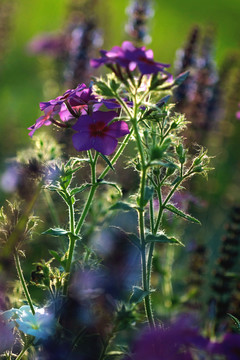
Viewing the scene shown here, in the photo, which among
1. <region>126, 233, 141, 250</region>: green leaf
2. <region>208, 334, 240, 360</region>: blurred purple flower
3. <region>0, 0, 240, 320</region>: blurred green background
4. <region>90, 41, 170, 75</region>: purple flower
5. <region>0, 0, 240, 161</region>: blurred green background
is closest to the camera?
<region>208, 334, 240, 360</region>: blurred purple flower

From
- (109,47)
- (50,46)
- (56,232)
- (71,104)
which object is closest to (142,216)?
(56,232)

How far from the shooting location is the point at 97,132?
86 centimetres

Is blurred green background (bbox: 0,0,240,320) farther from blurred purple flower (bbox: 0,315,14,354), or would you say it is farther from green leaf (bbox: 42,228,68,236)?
blurred purple flower (bbox: 0,315,14,354)

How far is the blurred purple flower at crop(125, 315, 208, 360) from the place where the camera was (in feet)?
1.88

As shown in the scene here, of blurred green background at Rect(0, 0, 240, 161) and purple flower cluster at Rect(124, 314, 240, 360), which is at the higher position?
blurred green background at Rect(0, 0, 240, 161)

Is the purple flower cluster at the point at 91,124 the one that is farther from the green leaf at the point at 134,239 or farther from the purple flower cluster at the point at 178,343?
the purple flower cluster at the point at 178,343

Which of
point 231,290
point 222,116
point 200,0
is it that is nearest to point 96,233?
point 231,290

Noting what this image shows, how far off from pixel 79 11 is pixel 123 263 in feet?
9.70

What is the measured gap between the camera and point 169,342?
592mm

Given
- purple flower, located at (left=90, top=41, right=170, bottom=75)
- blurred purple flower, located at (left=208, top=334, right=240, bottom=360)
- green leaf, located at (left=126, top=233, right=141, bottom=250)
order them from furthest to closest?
green leaf, located at (left=126, top=233, right=141, bottom=250) < purple flower, located at (left=90, top=41, right=170, bottom=75) < blurred purple flower, located at (left=208, top=334, right=240, bottom=360)

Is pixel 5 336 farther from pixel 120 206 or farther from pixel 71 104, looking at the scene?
pixel 71 104

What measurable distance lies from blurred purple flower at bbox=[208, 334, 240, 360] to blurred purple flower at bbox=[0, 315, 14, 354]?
1.21ft

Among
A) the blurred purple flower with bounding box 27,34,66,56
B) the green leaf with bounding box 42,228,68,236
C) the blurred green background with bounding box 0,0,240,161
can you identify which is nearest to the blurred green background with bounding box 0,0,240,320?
the blurred green background with bounding box 0,0,240,161

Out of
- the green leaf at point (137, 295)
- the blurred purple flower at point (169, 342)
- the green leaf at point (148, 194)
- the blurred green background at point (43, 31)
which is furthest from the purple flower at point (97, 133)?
the blurred green background at point (43, 31)
